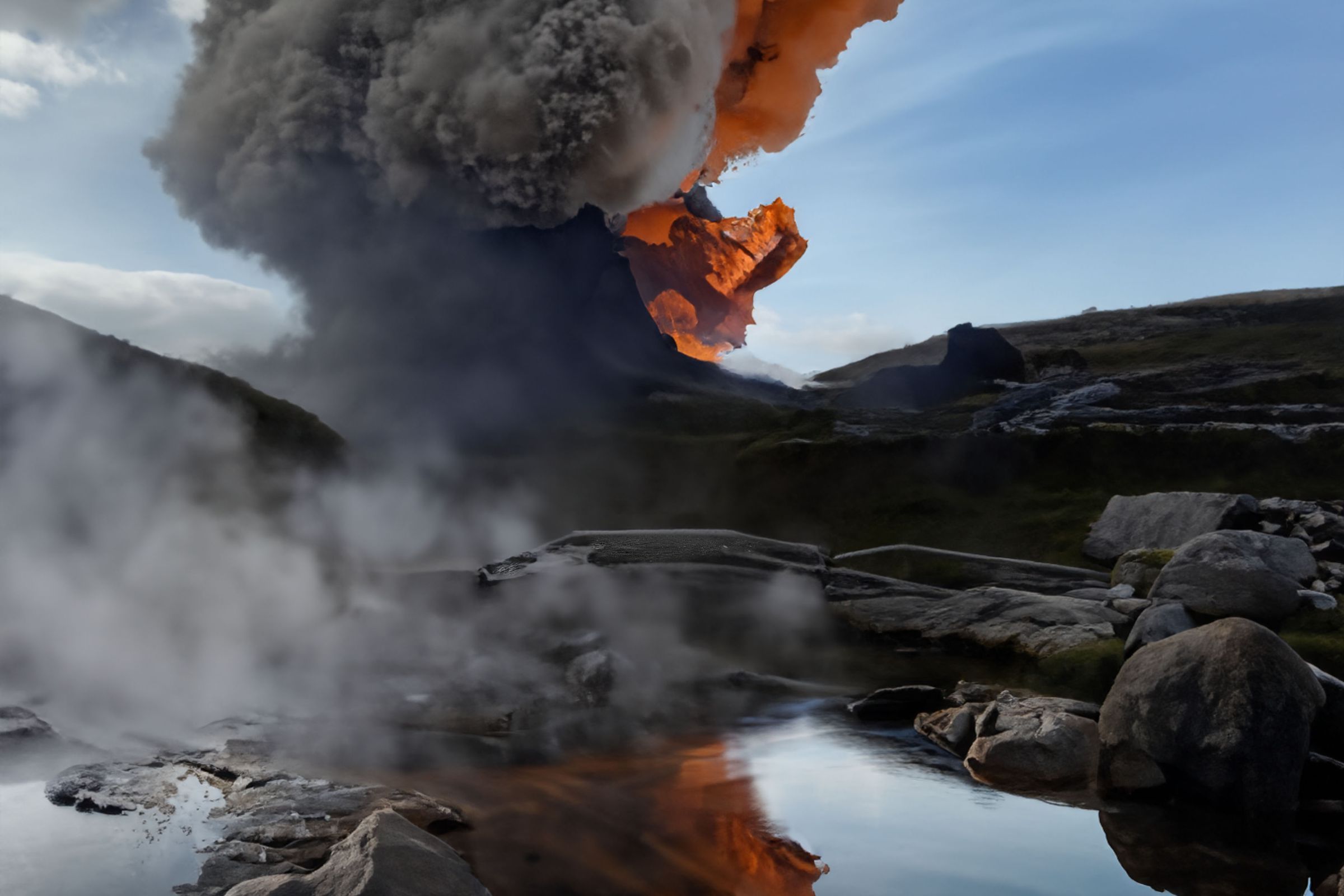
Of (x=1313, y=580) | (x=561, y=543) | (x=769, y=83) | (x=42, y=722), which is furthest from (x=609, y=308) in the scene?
(x=42, y=722)

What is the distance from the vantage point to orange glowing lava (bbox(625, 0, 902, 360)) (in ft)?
169

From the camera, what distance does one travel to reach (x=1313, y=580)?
15992mm

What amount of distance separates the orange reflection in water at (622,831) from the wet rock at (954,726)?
264cm

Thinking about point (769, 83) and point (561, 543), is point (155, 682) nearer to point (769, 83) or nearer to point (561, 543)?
point (561, 543)

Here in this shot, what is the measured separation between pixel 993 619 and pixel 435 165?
35.8 meters

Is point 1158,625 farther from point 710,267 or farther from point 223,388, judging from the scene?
point 710,267

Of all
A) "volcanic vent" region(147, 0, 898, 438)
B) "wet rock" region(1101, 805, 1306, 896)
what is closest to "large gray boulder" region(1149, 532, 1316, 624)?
"wet rock" region(1101, 805, 1306, 896)

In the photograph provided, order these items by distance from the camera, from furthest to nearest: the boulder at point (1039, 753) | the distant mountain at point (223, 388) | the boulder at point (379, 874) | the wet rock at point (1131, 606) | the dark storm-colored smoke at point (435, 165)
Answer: the dark storm-colored smoke at point (435, 165)
the wet rock at point (1131, 606)
the distant mountain at point (223, 388)
the boulder at point (1039, 753)
the boulder at point (379, 874)

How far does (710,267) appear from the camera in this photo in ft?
225

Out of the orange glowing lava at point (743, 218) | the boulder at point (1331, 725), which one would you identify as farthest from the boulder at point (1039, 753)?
the orange glowing lava at point (743, 218)

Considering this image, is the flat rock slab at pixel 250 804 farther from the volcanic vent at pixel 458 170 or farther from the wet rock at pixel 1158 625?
the volcanic vent at pixel 458 170

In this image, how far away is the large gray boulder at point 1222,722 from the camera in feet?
27.8

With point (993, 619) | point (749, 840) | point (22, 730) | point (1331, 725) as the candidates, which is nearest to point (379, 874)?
point (749, 840)

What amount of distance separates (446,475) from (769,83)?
32.4m
